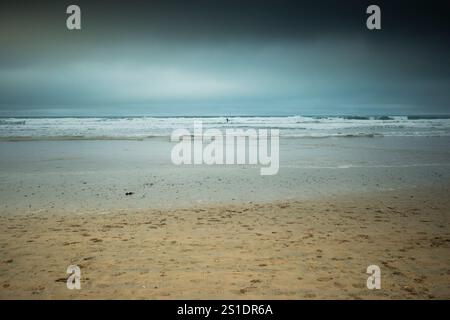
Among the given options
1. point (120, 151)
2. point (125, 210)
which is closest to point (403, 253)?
point (125, 210)

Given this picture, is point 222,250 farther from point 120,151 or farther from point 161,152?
point 120,151

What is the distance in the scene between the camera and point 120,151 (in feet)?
65.0

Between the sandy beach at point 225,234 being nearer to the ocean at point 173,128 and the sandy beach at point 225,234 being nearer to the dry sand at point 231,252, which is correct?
the dry sand at point 231,252

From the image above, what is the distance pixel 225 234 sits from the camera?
656 centimetres

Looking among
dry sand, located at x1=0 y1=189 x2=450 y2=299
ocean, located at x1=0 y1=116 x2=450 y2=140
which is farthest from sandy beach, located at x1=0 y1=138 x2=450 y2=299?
ocean, located at x1=0 y1=116 x2=450 y2=140

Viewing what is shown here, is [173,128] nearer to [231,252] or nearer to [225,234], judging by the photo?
[225,234]

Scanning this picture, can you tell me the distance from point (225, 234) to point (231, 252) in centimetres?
89

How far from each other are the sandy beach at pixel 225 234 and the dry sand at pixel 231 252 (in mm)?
23

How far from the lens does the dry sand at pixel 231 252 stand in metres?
4.52

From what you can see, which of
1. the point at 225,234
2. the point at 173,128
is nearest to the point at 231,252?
the point at 225,234

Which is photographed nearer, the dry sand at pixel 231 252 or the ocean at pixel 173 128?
the dry sand at pixel 231 252

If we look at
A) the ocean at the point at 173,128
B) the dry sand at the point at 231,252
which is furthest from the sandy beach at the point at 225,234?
the ocean at the point at 173,128
